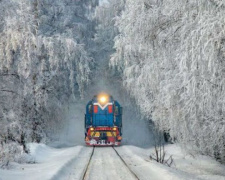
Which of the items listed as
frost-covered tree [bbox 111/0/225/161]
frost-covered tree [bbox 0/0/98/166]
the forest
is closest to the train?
frost-covered tree [bbox 0/0/98/166]

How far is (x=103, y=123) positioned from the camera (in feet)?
80.1

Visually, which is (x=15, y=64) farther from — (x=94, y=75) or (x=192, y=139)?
(x=94, y=75)

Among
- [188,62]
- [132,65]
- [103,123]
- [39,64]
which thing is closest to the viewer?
[188,62]

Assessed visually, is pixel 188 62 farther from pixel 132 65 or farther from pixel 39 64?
pixel 132 65

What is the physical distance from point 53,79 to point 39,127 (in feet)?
10.6

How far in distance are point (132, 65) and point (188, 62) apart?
13232mm

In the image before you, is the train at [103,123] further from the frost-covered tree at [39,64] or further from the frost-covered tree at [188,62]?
the frost-covered tree at [188,62]

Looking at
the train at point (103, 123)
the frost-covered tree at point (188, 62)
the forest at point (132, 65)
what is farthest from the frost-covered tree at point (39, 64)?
the frost-covered tree at point (188, 62)

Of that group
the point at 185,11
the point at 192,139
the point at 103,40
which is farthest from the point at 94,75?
the point at 185,11

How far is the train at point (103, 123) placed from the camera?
→ 2317 cm

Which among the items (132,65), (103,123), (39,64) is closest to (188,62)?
(39,64)

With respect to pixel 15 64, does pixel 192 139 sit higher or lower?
lower

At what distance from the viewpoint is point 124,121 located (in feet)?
109

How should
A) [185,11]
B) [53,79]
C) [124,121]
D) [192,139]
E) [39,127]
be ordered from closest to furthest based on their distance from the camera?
[185,11] → [192,139] → [39,127] → [53,79] → [124,121]
